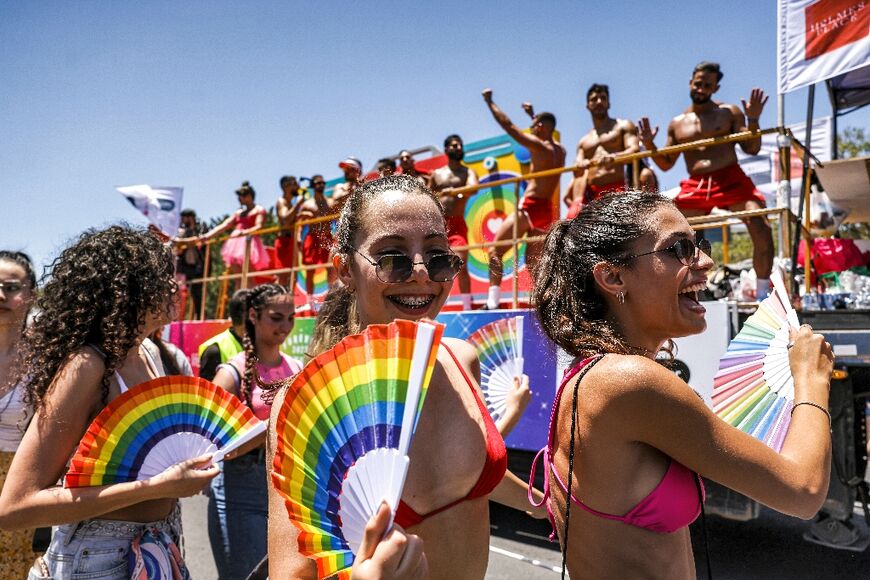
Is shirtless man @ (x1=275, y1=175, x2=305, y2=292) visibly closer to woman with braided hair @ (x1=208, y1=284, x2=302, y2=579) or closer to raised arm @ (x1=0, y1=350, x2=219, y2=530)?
woman with braided hair @ (x1=208, y1=284, x2=302, y2=579)

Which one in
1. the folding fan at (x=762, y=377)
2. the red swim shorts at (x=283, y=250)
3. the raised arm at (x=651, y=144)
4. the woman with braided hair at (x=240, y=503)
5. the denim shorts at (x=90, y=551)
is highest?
the raised arm at (x=651, y=144)

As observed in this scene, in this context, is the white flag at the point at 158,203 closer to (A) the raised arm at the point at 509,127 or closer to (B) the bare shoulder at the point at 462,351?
(A) the raised arm at the point at 509,127

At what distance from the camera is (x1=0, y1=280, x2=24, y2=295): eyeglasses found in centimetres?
290

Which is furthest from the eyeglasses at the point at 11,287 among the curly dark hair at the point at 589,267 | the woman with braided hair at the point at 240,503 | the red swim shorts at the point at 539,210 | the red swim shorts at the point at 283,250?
the red swim shorts at the point at 283,250

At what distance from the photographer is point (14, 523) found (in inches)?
67.1

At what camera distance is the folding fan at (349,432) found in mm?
976

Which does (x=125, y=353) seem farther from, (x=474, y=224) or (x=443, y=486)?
(x=474, y=224)

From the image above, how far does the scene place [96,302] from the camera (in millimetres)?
2002

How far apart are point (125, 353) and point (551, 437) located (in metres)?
1.30

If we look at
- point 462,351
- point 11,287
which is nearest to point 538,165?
point 11,287

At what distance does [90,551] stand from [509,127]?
614 cm

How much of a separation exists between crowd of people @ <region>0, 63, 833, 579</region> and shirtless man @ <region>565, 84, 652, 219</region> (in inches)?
176

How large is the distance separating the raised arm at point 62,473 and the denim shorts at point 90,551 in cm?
11

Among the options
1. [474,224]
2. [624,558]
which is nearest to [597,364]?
[624,558]
